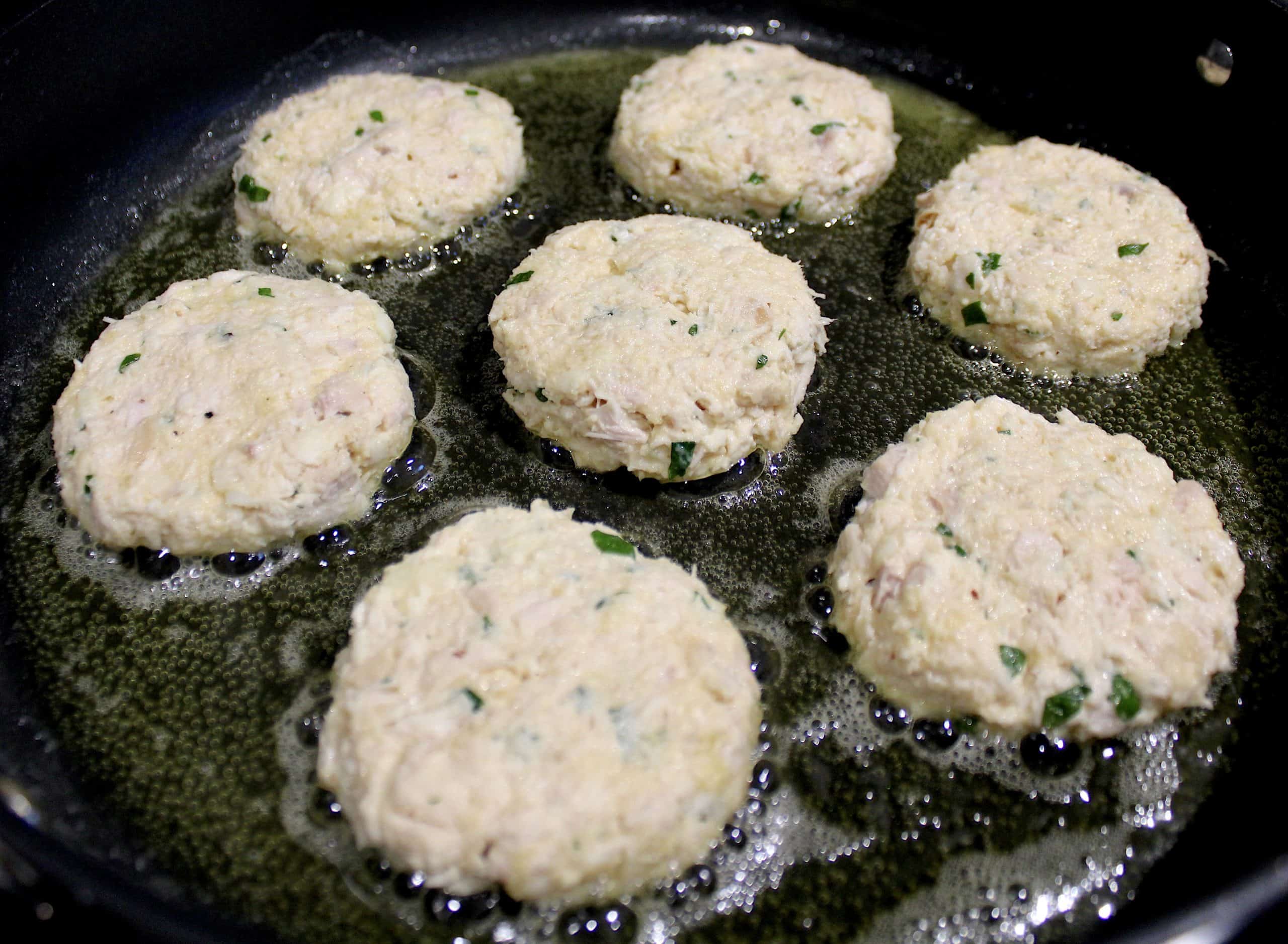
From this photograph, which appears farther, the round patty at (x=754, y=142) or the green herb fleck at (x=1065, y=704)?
the round patty at (x=754, y=142)

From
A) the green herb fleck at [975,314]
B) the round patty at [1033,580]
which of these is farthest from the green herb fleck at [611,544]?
the green herb fleck at [975,314]

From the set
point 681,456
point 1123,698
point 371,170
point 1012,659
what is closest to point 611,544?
point 681,456

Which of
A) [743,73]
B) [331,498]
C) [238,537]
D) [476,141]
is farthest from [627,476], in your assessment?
[743,73]

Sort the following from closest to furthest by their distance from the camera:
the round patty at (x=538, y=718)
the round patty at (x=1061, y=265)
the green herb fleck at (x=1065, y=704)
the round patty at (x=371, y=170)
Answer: the round patty at (x=538, y=718), the green herb fleck at (x=1065, y=704), the round patty at (x=1061, y=265), the round patty at (x=371, y=170)

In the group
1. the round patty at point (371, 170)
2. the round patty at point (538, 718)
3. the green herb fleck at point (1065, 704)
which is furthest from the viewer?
the round patty at point (371, 170)

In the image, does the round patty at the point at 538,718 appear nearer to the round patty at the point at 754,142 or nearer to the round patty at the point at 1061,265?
the round patty at the point at 1061,265

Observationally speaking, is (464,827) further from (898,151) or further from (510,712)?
(898,151)
